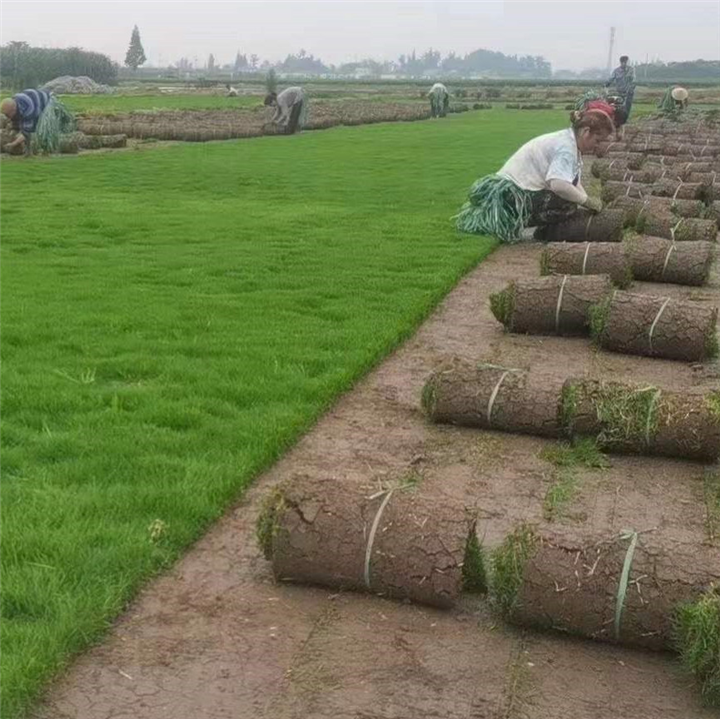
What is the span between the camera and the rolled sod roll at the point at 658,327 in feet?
25.6

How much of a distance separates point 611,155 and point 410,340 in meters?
15.2

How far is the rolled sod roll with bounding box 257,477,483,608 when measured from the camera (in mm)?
4375

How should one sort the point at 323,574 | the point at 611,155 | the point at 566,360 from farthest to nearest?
the point at 611,155, the point at 566,360, the point at 323,574

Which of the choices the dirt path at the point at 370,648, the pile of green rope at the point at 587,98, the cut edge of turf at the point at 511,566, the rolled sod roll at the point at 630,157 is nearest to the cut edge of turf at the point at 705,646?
the dirt path at the point at 370,648

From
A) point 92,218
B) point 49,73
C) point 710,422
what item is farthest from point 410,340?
point 49,73

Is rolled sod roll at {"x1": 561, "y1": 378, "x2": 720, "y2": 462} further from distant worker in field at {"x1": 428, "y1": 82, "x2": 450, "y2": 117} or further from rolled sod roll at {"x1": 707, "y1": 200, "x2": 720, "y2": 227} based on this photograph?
distant worker in field at {"x1": 428, "y1": 82, "x2": 450, "y2": 117}

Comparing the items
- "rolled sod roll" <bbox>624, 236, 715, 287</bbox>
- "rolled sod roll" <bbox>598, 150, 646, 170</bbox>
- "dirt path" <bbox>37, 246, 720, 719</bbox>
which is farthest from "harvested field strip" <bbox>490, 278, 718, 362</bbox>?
"rolled sod roll" <bbox>598, 150, 646, 170</bbox>

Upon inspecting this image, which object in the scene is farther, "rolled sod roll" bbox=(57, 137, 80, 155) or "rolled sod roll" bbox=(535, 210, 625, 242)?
"rolled sod roll" bbox=(57, 137, 80, 155)

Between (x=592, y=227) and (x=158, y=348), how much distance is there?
600 cm

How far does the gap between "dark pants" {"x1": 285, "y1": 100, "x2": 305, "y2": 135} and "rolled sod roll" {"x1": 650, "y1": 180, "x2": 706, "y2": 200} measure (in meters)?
20.7

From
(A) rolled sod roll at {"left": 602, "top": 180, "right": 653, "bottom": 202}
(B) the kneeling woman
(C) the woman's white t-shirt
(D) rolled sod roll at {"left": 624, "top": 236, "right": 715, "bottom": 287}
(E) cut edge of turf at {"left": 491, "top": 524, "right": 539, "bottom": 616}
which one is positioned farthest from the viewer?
(A) rolled sod roll at {"left": 602, "top": 180, "right": 653, "bottom": 202}

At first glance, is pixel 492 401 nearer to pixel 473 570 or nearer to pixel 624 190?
pixel 473 570

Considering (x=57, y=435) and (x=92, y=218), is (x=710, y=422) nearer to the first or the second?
(x=57, y=435)

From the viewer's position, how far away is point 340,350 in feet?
26.3
